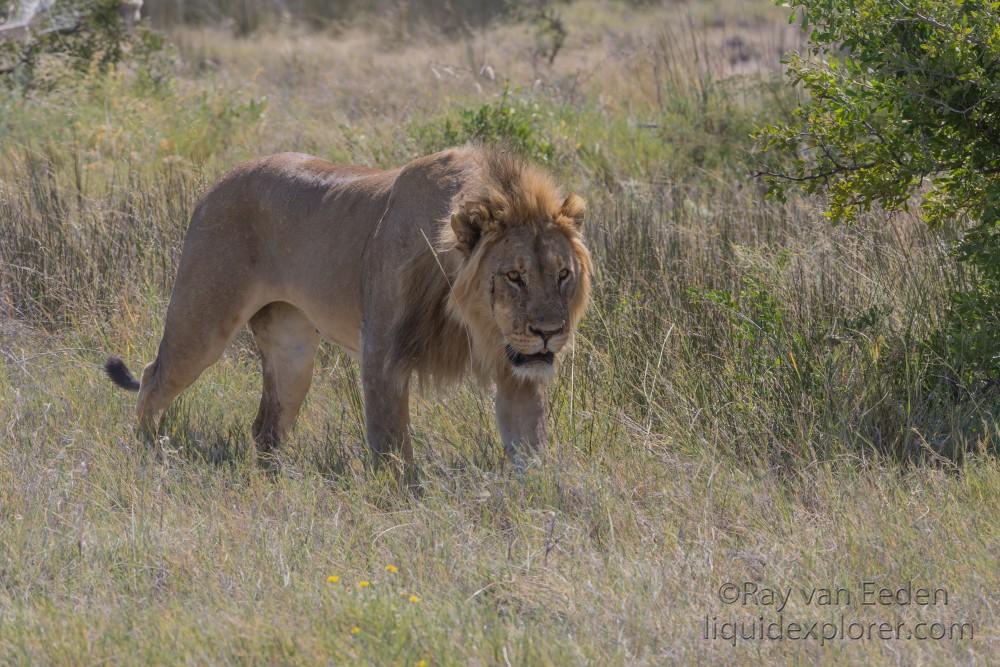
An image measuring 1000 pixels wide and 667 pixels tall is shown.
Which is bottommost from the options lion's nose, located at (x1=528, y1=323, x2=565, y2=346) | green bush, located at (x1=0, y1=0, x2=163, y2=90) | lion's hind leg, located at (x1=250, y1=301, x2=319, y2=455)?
lion's hind leg, located at (x1=250, y1=301, x2=319, y2=455)

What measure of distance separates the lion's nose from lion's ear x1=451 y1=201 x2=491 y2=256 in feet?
1.40

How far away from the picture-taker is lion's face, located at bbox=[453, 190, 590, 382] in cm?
472

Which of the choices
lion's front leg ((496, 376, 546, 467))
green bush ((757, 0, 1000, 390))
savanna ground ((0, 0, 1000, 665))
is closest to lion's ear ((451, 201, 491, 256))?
lion's front leg ((496, 376, 546, 467))

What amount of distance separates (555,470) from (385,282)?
1.04 m

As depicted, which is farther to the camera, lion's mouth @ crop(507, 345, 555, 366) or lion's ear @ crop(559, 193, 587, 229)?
lion's ear @ crop(559, 193, 587, 229)

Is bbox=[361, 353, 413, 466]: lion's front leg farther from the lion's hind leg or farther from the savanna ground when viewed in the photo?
the lion's hind leg

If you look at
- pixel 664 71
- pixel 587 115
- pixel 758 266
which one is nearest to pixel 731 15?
pixel 664 71

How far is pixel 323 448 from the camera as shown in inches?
227

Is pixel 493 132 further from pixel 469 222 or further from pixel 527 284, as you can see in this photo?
pixel 527 284

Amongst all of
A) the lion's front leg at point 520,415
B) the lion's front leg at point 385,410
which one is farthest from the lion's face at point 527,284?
the lion's front leg at point 385,410

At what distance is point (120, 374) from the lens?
20.6 ft

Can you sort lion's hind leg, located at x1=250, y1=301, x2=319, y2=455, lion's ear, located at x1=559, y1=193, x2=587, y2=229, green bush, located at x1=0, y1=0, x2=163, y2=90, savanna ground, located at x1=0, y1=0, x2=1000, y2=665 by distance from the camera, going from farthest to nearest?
green bush, located at x1=0, y1=0, x2=163, y2=90 → lion's hind leg, located at x1=250, y1=301, x2=319, y2=455 → lion's ear, located at x1=559, y1=193, x2=587, y2=229 → savanna ground, located at x1=0, y1=0, x2=1000, y2=665

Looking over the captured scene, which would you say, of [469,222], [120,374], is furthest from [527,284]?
[120,374]

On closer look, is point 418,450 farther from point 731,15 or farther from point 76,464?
point 731,15
